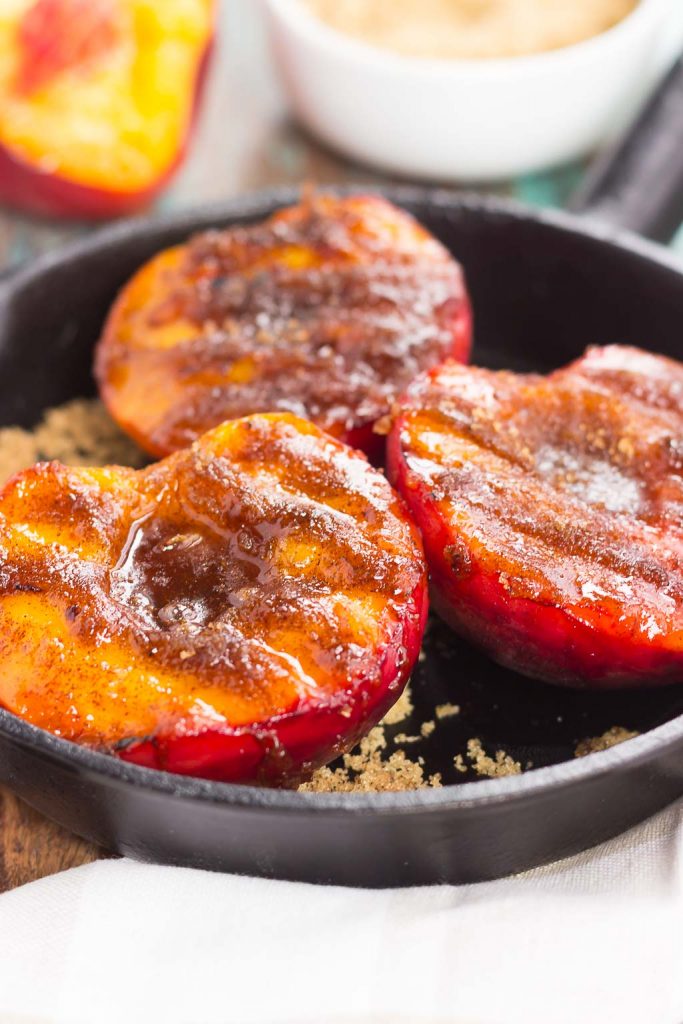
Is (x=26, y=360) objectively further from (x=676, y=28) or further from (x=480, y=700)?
(x=676, y=28)

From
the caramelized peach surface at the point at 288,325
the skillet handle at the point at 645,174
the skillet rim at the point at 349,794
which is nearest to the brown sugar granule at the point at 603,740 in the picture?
the skillet rim at the point at 349,794

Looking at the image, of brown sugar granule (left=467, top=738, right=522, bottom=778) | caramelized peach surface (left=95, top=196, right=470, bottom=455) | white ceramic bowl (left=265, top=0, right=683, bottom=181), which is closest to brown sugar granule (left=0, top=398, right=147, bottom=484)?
caramelized peach surface (left=95, top=196, right=470, bottom=455)

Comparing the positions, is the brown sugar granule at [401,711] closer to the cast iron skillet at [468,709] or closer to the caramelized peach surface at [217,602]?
the cast iron skillet at [468,709]

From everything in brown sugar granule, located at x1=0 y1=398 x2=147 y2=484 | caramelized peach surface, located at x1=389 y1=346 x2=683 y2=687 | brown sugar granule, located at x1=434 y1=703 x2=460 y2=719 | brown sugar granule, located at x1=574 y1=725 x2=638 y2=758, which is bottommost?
brown sugar granule, located at x1=0 y1=398 x2=147 y2=484

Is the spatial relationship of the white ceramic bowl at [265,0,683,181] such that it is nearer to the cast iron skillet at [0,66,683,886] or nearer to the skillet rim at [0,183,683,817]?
the cast iron skillet at [0,66,683,886]

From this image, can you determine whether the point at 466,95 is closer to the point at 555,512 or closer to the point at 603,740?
the point at 555,512
